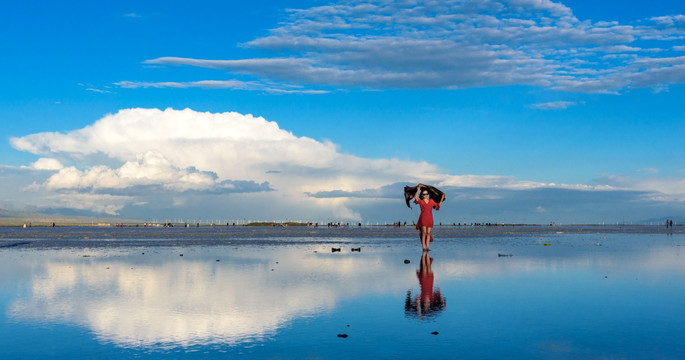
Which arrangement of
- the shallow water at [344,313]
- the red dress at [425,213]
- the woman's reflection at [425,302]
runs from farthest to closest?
the red dress at [425,213]
the woman's reflection at [425,302]
the shallow water at [344,313]

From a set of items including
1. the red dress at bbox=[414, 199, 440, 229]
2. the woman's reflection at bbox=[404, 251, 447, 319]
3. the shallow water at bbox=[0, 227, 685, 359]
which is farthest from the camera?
the red dress at bbox=[414, 199, 440, 229]

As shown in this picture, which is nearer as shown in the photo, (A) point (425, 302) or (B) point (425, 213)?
(A) point (425, 302)

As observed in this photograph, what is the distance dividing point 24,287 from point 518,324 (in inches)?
633

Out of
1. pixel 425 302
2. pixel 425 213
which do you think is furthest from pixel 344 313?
pixel 425 213

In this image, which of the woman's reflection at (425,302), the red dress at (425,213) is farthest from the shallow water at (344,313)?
the red dress at (425,213)

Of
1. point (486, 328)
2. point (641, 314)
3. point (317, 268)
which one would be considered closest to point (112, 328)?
point (486, 328)

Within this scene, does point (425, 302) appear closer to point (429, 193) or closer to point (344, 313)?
point (344, 313)

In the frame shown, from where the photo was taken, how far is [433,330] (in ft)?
41.2

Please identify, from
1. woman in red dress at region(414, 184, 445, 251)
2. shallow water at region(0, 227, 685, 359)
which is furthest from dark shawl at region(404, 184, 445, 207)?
shallow water at region(0, 227, 685, 359)

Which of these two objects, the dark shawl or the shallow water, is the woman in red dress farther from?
the shallow water

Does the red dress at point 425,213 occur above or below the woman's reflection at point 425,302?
above

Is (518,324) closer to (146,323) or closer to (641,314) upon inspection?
(641,314)

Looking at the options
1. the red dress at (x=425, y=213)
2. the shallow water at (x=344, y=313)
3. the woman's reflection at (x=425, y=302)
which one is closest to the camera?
the shallow water at (x=344, y=313)

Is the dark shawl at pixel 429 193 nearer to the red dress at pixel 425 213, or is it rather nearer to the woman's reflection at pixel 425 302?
the red dress at pixel 425 213
